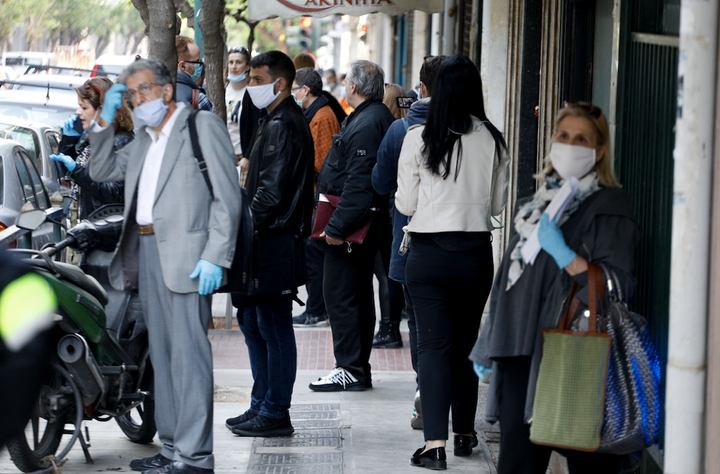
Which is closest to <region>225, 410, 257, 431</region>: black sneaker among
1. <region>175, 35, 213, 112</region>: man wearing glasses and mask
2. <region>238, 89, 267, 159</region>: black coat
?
<region>238, 89, 267, 159</region>: black coat

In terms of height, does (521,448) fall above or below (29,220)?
below

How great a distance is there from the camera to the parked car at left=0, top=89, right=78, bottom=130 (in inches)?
512

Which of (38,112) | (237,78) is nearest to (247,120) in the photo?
(237,78)

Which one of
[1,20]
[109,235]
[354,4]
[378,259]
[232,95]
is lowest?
[378,259]

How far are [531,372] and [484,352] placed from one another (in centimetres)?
28

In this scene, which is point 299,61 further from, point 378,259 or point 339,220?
point 339,220

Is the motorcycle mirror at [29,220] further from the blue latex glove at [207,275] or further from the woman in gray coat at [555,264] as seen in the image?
the woman in gray coat at [555,264]

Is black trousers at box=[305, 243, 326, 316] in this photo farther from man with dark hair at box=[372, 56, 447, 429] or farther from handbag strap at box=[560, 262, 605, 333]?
handbag strap at box=[560, 262, 605, 333]

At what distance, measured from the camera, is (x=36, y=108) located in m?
13.3

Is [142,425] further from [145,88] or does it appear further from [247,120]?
[247,120]

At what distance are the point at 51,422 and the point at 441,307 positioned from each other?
1.92 metres

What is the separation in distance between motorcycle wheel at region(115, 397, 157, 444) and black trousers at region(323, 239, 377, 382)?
1.69 metres

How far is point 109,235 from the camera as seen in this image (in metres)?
5.11

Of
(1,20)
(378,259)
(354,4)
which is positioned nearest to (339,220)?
(378,259)
